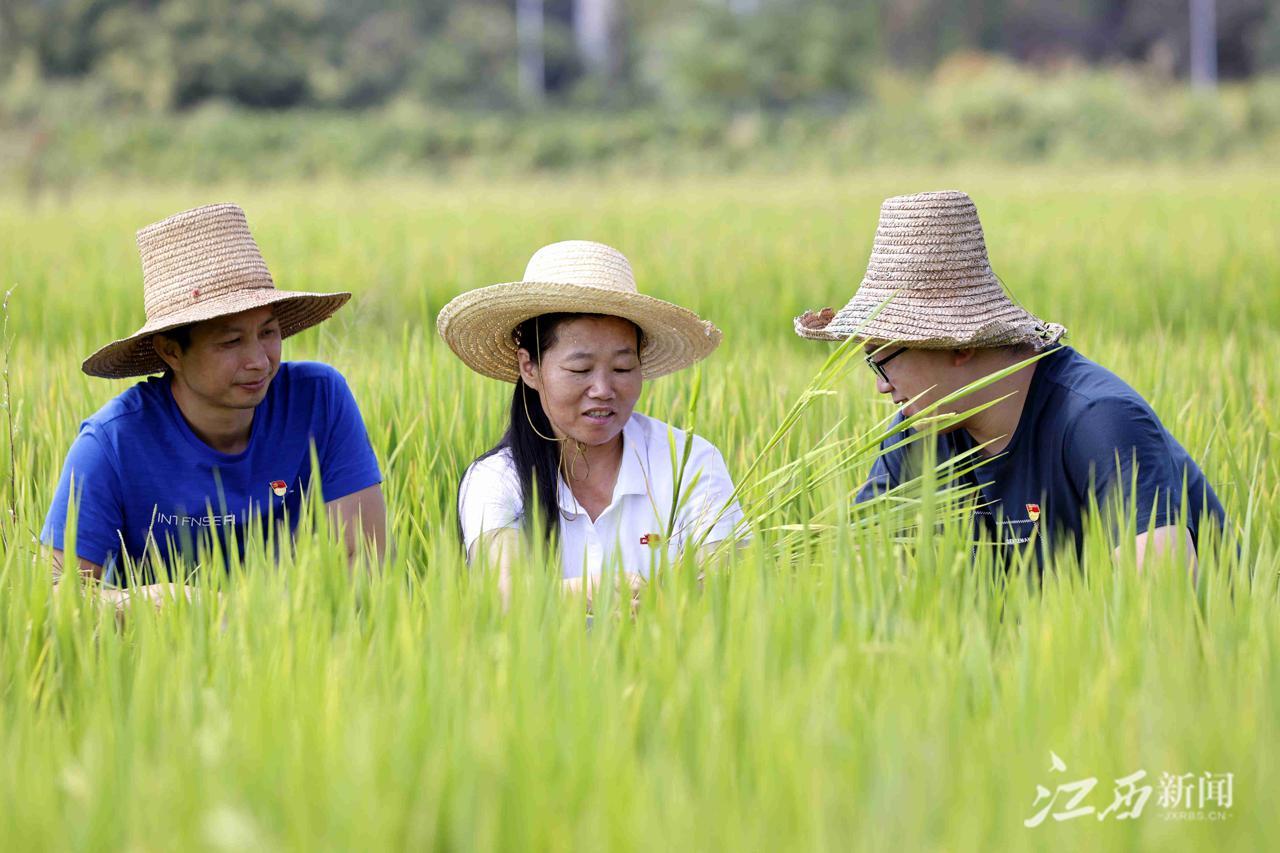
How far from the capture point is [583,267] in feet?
7.88

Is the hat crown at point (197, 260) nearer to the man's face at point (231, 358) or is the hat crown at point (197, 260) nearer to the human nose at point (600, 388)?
the man's face at point (231, 358)

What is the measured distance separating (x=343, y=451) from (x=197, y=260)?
421 mm

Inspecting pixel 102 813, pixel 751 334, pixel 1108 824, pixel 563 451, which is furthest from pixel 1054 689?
pixel 751 334

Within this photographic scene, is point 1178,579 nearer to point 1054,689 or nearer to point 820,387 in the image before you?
point 1054,689

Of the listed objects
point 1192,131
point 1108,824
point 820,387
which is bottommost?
point 1108,824

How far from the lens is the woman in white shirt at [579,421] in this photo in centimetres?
233

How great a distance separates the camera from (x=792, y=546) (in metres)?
2.01

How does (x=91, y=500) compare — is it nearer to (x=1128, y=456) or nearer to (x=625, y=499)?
(x=625, y=499)

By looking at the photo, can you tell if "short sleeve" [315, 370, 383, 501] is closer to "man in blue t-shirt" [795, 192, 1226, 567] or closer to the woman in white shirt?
the woman in white shirt

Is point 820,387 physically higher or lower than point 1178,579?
higher

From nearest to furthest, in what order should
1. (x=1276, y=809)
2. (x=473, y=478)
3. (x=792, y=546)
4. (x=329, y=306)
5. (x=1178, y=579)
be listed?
(x=1276, y=809), (x=1178, y=579), (x=792, y=546), (x=473, y=478), (x=329, y=306)

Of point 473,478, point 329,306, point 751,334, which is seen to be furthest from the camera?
point 751,334

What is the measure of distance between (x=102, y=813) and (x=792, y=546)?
1078 mm

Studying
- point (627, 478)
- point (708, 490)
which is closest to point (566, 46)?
point (627, 478)
